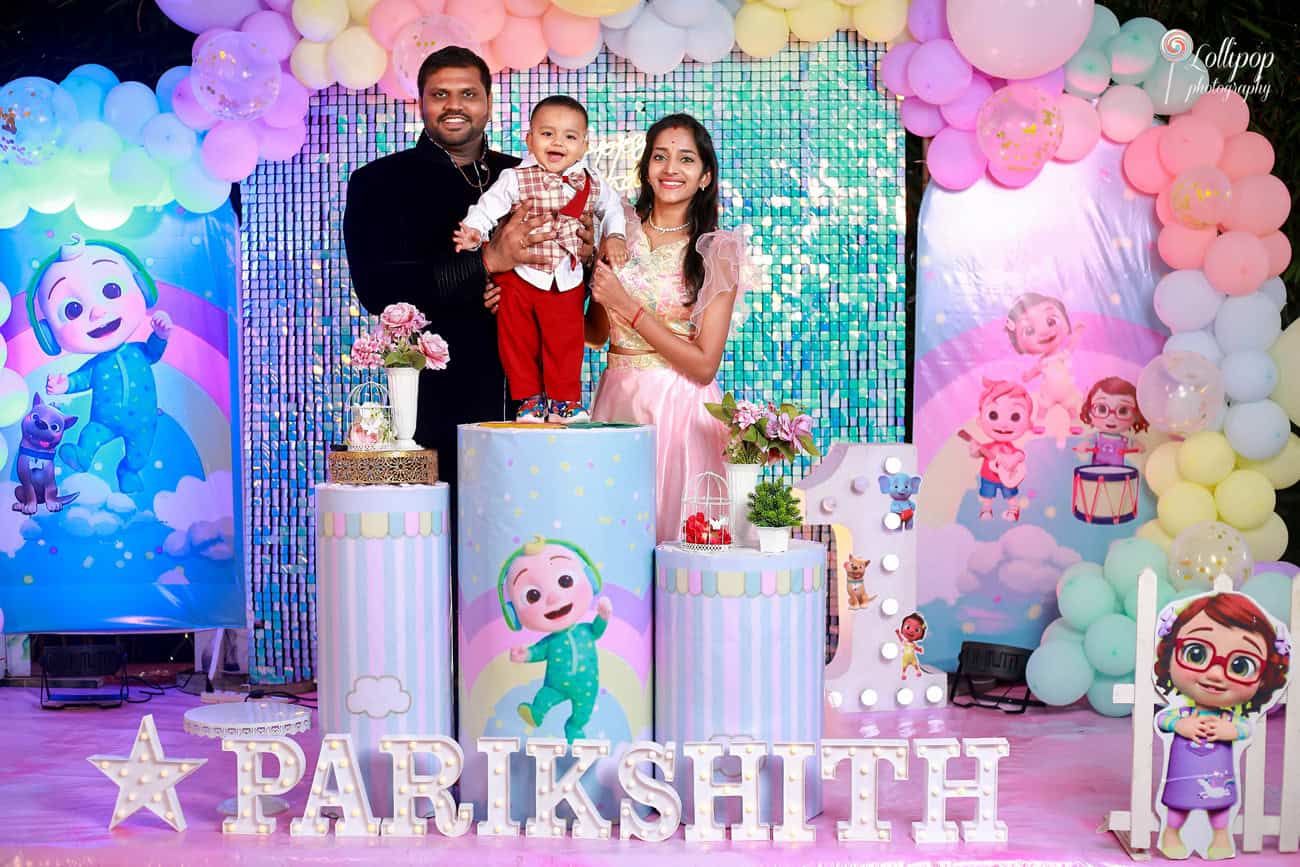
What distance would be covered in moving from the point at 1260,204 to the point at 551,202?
2.57 m

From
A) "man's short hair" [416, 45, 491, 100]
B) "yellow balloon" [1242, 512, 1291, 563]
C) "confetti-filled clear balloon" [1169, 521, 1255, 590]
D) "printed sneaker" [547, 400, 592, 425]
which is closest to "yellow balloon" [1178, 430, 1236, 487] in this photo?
"yellow balloon" [1242, 512, 1291, 563]

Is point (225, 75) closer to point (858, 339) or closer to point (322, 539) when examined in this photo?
point (322, 539)

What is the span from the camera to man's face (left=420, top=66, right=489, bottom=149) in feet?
15.7

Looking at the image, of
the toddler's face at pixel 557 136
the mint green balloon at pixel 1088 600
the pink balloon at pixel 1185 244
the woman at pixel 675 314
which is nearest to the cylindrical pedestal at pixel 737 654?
the woman at pixel 675 314

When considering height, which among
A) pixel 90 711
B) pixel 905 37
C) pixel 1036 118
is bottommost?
pixel 90 711

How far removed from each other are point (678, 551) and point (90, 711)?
2704mm

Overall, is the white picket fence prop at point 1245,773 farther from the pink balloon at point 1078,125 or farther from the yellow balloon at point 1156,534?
the pink balloon at point 1078,125

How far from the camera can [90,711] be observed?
17.6 feet

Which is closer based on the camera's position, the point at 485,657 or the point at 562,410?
the point at 485,657

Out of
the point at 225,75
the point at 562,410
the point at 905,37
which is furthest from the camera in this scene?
the point at 905,37

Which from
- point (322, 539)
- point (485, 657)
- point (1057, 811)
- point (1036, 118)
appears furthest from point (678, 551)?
point (1036, 118)

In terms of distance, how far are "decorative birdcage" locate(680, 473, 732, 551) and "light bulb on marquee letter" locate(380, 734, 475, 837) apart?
832mm

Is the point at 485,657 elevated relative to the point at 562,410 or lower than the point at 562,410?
lower

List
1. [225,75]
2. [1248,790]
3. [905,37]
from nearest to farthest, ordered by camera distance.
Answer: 1. [1248,790]
2. [225,75]
3. [905,37]
